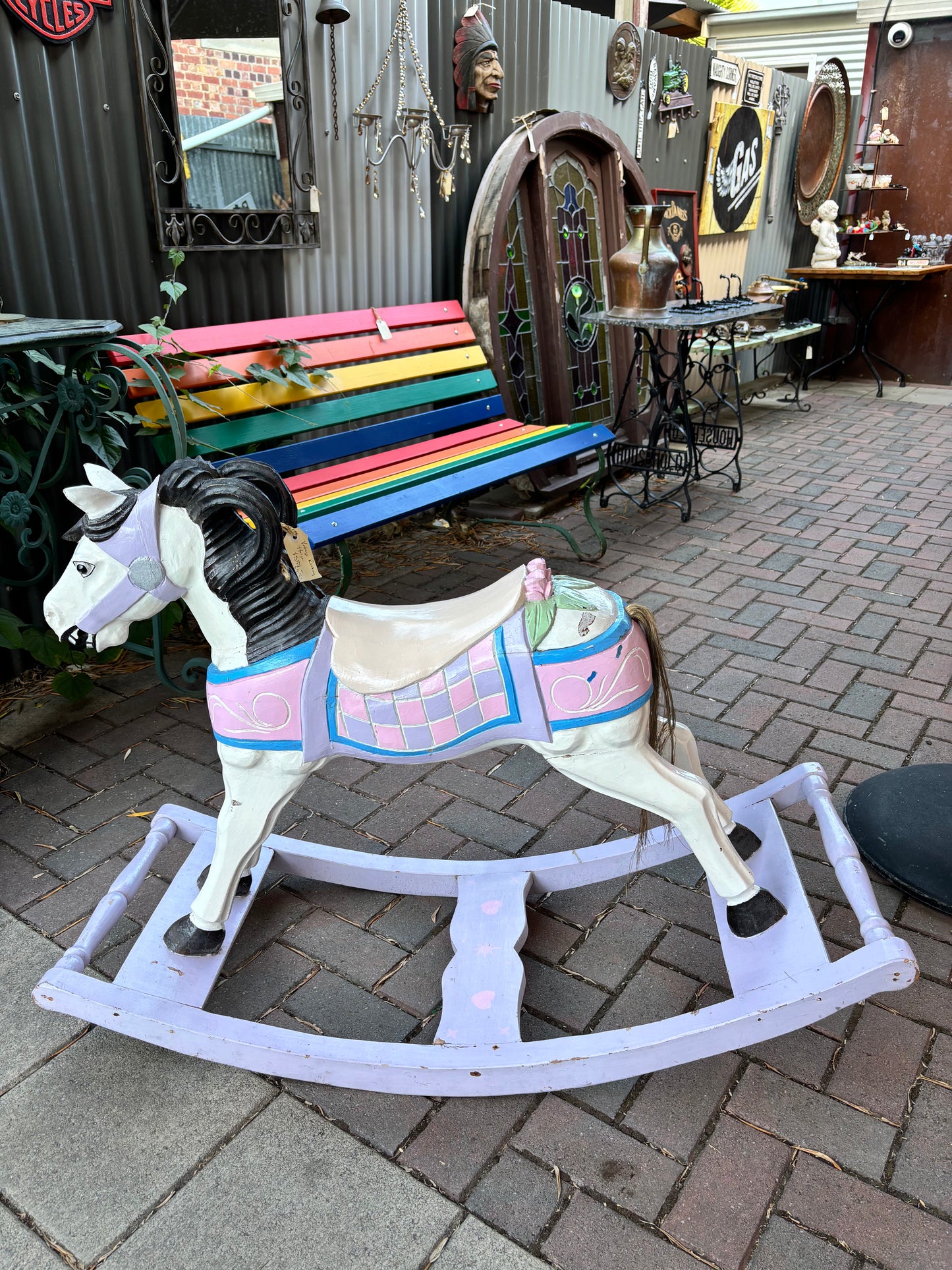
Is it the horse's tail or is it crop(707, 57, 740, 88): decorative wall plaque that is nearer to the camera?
the horse's tail

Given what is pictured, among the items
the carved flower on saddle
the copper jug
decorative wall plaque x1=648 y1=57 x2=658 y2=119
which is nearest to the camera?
the carved flower on saddle

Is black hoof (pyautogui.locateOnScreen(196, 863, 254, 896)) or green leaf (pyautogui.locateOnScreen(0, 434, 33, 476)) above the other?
green leaf (pyautogui.locateOnScreen(0, 434, 33, 476))

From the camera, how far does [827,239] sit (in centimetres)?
908

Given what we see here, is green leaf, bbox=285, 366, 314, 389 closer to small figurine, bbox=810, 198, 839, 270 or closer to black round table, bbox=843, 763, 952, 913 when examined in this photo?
black round table, bbox=843, 763, 952, 913

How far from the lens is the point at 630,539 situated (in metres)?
5.10

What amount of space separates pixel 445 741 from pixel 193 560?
606 mm

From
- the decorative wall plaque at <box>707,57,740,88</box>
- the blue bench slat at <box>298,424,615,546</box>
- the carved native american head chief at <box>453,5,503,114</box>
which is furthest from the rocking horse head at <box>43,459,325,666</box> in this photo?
the decorative wall plaque at <box>707,57,740,88</box>

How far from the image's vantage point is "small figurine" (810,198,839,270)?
9070 mm

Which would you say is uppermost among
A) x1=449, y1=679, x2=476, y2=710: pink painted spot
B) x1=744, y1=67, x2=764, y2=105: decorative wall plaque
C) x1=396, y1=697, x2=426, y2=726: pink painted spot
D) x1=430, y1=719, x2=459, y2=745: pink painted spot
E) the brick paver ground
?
x1=744, y1=67, x2=764, y2=105: decorative wall plaque

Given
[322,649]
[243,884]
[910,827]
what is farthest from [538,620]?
[910,827]

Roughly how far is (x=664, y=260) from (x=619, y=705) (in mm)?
4001

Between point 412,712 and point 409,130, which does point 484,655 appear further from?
point 409,130

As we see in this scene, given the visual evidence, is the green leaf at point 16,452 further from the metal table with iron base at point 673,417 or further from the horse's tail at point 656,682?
the metal table with iron base at point 673,417

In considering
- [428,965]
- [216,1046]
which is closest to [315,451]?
[428,965]
